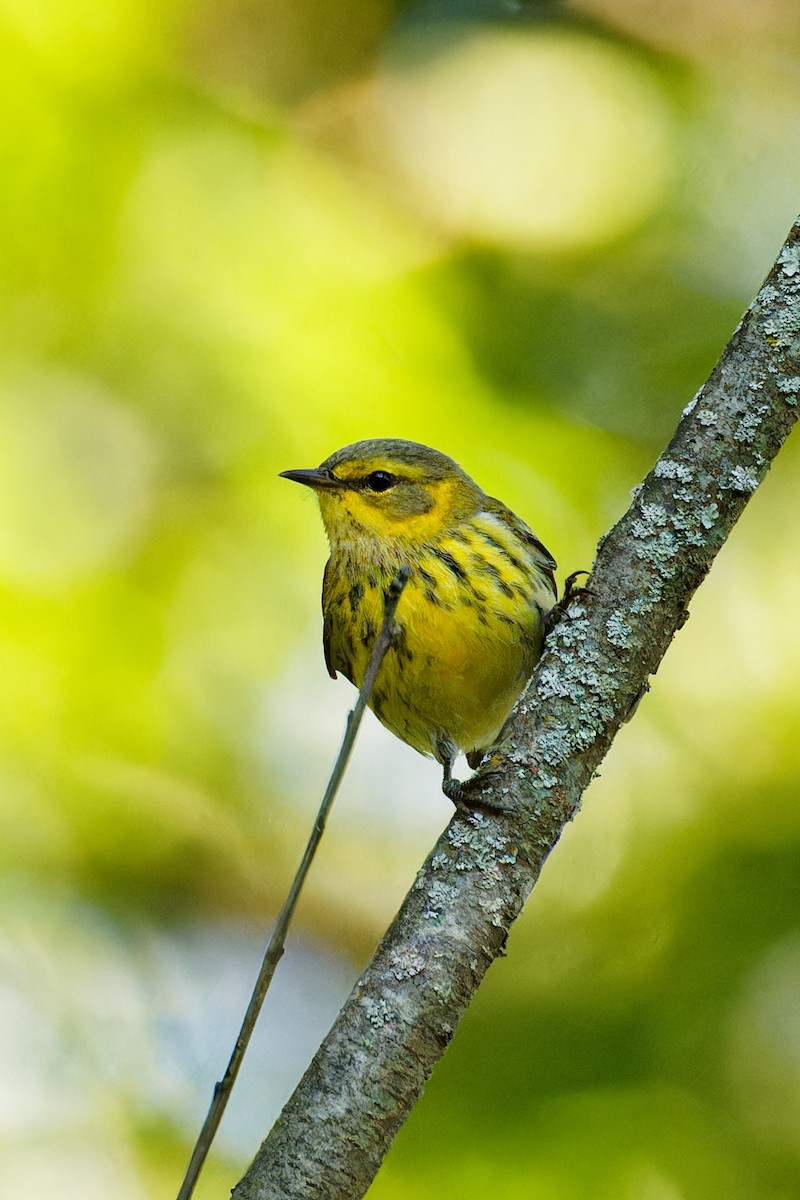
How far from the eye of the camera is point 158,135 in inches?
191

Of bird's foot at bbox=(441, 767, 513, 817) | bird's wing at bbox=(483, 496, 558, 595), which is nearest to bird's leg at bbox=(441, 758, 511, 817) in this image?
bird's foot at bbox=(441, 767, 513, 817)

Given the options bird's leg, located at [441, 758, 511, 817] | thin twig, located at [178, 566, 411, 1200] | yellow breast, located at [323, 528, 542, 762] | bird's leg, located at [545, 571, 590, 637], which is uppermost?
yellow breast, located at [323, 528, 542, 762]

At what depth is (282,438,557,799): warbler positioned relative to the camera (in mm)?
3629

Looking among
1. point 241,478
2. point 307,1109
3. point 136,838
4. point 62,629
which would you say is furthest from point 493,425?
point 307,1109

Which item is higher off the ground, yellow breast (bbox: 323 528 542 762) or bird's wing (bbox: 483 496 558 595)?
bird's wing (bbox: 483 496 558 595)

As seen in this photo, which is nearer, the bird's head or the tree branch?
the tree branch

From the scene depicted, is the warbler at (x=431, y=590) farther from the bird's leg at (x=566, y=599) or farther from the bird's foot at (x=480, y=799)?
the bird's foot at (x=480, y=799)

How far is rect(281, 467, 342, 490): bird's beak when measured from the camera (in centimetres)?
402

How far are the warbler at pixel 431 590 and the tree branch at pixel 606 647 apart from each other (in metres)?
1.01

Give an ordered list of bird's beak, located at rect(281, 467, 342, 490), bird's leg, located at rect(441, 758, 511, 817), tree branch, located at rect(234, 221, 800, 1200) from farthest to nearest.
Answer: bird's beak, located at rect(281, 467, 342, 490) < bird's leg, located at rect(441, 758, 511, 817) < tree branch, located at rect(234, 221, 800, 1200)

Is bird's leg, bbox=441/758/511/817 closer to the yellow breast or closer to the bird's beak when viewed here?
the yellow breast

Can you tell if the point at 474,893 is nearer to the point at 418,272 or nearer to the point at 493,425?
the point at 493,425

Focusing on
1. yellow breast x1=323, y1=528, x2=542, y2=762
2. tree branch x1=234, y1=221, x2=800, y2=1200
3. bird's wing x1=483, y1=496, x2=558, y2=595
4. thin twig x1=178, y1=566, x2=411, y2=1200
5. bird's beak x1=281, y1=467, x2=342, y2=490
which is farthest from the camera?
bird's beak x1=281, y1=467, x2=342, y2=490

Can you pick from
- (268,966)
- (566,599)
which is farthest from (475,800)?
(268,966)
